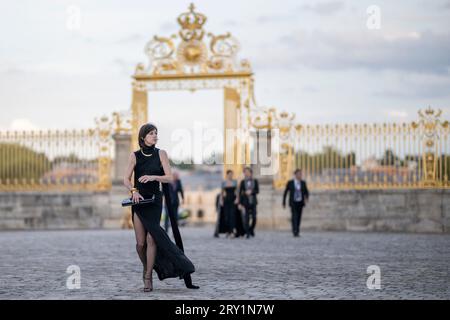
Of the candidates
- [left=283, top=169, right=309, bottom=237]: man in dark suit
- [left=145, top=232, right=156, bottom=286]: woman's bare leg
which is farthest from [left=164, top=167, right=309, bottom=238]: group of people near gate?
[left=145, top=232, right=156, bottom=286]: woman's bare leg

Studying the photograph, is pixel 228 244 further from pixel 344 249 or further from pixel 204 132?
pixel 204 132

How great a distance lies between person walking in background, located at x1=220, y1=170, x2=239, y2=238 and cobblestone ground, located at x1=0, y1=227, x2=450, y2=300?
151 centimetres

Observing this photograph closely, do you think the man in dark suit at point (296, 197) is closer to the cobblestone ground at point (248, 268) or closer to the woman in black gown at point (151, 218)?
the cobblestone ground at point (248, 268)

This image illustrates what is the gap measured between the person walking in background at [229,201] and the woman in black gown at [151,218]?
39.2 ft

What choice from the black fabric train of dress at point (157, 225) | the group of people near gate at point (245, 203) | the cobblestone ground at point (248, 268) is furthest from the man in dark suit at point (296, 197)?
the black fabric train of dress at point (157, 225)

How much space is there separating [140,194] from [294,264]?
4001 millimetres

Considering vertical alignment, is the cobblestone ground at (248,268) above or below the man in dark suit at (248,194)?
below

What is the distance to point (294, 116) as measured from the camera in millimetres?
24062

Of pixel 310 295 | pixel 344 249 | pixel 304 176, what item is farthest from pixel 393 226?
pixel 310 295

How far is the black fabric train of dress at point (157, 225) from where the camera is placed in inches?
368

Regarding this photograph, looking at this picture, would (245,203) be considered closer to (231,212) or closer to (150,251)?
(231,212)

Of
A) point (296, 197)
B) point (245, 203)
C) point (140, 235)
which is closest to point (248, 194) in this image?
point (245, 203)

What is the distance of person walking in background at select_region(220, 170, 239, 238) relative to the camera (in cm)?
2150

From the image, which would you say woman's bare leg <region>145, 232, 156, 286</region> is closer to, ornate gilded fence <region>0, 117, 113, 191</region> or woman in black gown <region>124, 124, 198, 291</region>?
woman in black gown <region>124, 124, 198, 291</region>
